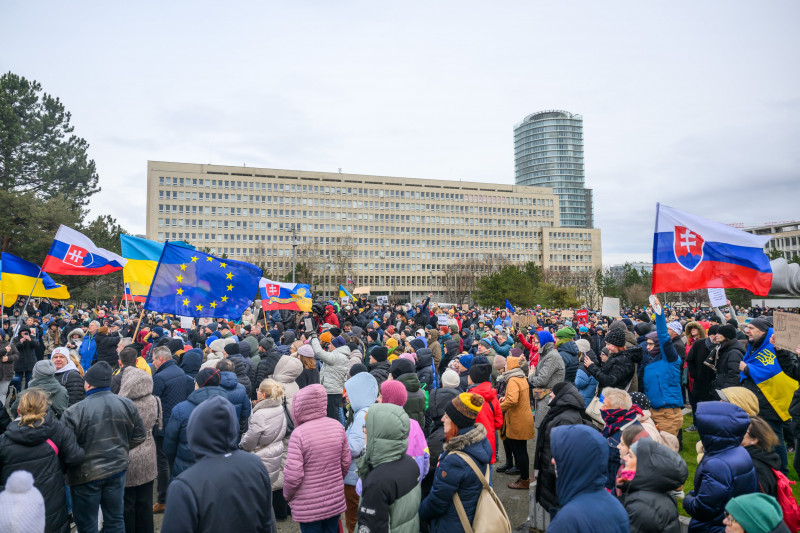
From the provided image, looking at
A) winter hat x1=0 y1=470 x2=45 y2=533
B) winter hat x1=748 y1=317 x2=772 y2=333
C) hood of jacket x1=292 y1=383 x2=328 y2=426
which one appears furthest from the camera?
winter hat x1=748 y1=317 x2=772 y2=333

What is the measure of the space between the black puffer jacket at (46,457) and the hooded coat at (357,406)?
248 centimetres

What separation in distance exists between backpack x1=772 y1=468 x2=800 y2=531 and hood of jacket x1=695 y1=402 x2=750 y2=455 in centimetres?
55

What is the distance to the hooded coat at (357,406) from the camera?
16.1 ft

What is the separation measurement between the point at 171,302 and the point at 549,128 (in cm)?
20804

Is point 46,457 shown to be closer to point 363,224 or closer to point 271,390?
point 271,390

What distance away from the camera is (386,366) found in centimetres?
799

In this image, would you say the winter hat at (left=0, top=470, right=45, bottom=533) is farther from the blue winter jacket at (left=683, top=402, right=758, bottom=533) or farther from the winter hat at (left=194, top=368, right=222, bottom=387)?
the blue winter jacket at (left=683, top=402, right=758, bottom=533)

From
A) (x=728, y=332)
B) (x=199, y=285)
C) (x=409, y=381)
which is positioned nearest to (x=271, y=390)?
(x=409, y=381)

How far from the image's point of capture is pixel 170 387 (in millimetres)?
6535

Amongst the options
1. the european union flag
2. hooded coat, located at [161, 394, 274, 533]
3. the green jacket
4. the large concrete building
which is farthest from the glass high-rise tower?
hooded coat, located at [161, 394, 274, 533]

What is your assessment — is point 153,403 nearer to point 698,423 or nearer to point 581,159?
point 698,423

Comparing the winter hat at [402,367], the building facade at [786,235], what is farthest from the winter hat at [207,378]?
the building facade at [786,235]

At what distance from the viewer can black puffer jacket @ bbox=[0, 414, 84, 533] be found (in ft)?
12.8

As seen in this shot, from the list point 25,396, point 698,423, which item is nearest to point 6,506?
point 25,396
